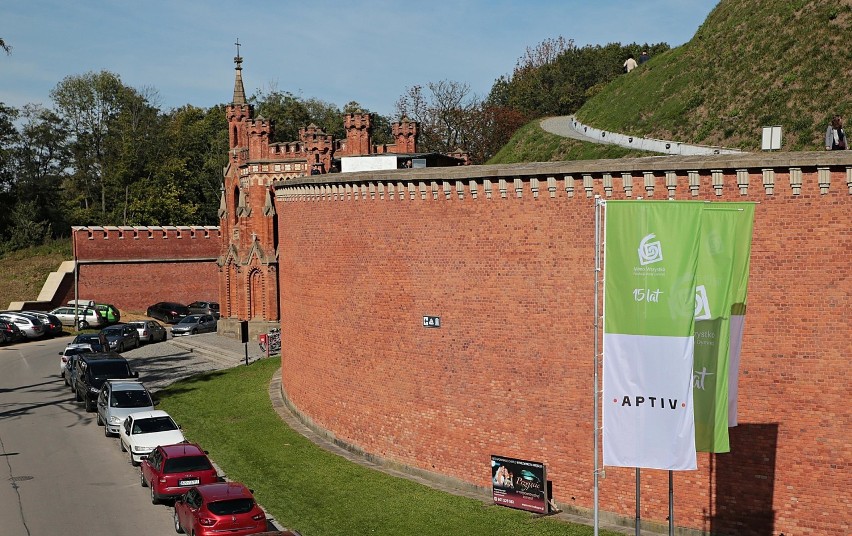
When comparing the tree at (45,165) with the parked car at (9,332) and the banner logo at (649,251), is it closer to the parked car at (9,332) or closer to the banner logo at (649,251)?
the parked car at (9,332)

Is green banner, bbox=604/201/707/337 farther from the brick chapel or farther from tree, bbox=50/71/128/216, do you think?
tree, bbox=50/71/128/216

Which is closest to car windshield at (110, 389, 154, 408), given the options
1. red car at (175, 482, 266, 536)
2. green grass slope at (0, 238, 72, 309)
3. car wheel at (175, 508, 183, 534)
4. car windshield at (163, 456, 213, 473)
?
car windshield at (163, 456, 213, 473)

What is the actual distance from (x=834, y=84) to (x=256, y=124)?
2877 centimetres

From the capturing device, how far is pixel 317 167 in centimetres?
3775

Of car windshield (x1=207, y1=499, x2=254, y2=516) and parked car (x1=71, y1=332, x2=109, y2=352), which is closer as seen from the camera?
car windshield (x1=207, y1=499, x2=254, y2=516)

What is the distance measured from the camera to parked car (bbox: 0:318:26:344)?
50.3 meters

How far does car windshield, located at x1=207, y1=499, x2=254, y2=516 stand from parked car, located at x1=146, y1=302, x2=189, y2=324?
40692 millimetres

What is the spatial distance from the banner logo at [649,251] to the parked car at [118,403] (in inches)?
810

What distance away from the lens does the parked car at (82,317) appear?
56438 mm

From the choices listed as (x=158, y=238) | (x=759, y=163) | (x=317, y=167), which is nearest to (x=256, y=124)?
(x=317, y=167)

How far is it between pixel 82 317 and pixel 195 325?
896 cm

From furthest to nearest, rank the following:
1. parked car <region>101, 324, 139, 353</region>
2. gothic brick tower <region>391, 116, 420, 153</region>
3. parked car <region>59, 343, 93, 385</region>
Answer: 1. gothic brick tower <region>391, 116, 420, 153</region>
2. parked car <region>101, 324, 139, 353</region>
3. parked car <region>59, 343, 93, 385</region>

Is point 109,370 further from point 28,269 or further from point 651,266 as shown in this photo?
point 28,269

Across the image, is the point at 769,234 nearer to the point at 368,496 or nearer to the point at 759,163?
the point at 759,163
